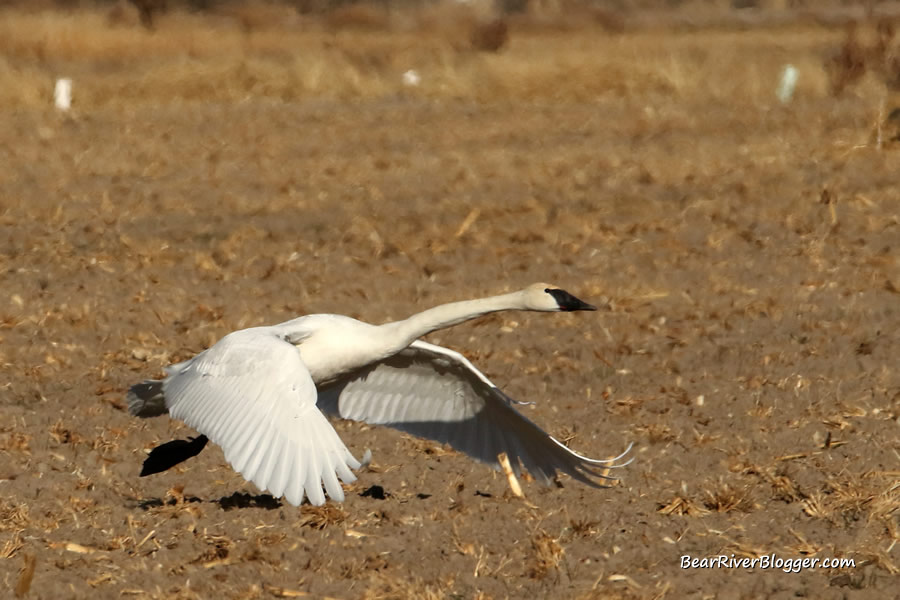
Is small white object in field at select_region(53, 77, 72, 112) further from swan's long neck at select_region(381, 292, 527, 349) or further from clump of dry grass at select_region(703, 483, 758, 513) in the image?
clump of dry grass at select_region(703, 483, 758, 513)

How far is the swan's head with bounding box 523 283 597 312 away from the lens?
602cm

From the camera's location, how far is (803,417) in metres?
7.58

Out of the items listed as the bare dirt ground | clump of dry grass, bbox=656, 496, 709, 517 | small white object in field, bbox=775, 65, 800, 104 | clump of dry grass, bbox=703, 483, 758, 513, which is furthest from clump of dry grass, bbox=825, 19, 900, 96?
clump of dry grass, bbox=656, 496, 709, 517

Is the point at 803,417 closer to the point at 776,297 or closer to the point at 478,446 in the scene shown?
the point at 478,446

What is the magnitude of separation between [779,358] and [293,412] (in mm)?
4355

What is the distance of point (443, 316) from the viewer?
6.04 meters

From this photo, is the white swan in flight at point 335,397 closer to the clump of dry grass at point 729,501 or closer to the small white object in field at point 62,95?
the clump of dry grass at point 729,501

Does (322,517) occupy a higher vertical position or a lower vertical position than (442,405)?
lower

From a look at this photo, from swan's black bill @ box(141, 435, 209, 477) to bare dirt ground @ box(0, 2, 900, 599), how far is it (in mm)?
138

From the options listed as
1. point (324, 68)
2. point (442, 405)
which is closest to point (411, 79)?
point (324, 68)

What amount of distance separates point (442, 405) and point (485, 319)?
3.20 meters

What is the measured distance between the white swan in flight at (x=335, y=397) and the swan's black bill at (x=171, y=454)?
0.05m

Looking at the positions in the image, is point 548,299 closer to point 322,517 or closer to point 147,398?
point 322,517

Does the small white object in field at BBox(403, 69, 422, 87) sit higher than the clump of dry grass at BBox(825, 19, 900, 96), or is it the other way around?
the clump of dry grass at BBox(825, 19, 900, 96)
